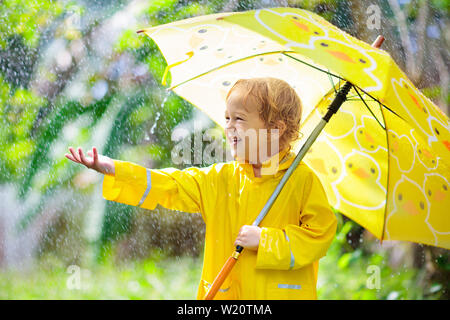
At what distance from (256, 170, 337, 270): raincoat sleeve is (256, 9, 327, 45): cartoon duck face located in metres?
0.55

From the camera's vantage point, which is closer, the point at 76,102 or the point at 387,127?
the point at 387,127

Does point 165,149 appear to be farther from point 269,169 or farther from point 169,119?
point 269,169

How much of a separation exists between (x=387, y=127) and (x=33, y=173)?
3388 mm

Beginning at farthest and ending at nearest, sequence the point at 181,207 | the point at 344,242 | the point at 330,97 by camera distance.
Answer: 1. the point at 344,242
2. the point at 330,97
3. the point at 181,207

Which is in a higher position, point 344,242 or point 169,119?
point 169,119

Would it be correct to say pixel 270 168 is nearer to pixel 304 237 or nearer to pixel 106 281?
pixel 304 237

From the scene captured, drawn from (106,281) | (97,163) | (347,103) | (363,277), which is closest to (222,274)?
(97,163)

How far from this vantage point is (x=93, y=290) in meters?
4.89

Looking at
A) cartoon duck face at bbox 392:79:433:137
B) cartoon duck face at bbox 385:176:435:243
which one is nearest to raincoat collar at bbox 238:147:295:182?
cartoon duck face at bbox 385:176:435:243

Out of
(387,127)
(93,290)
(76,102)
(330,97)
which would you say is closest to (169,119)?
(76,102)

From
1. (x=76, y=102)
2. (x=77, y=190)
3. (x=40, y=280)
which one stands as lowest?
(x=40, y=280)

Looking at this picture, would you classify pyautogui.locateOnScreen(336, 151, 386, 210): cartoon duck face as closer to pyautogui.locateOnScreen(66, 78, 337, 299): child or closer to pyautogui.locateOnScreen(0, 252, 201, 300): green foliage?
pyautogui.locateOnScreen(66, 78, 337, 299): child

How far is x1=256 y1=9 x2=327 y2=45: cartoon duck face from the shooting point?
81.0 inches

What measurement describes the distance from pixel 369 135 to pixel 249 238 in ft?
2.58
